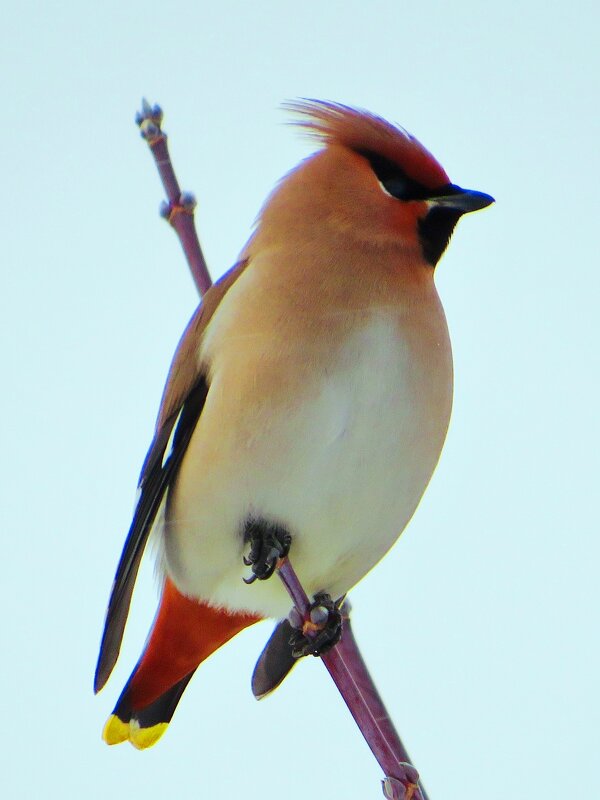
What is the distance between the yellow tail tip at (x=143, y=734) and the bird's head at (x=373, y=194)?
1327 mm

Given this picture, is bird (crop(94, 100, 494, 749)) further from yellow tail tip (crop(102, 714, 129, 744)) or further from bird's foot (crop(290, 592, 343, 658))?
yellow tail tip (crop(102, 714, 129, 744))

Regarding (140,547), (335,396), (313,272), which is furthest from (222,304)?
(140,547)

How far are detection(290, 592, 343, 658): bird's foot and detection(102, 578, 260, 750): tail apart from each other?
19 cm

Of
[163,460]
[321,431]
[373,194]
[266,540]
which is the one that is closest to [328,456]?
[321,431]

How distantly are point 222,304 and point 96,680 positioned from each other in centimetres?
93

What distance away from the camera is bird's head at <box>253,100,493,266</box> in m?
2.74

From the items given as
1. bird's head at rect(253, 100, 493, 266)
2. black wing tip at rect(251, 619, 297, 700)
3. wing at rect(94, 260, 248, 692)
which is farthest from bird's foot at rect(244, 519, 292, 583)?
bird's head at rect(253, 100, 493, 266)

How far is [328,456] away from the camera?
247 centimetres

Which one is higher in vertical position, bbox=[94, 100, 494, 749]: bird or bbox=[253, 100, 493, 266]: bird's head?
bbox=[253, 100, 493, 266]: bird's head

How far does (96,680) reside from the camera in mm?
2818

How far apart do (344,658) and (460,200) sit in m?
1.07

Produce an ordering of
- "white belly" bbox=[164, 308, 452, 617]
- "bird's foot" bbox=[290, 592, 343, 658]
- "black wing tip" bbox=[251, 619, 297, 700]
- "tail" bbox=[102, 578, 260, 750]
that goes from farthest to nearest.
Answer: "black wing tip" bbox=[251, 619, 297, 700], "tail" bbox=[102, 578, 260, 750], "white belly" bbox=[164, 308, 452, 617], "bird's foot" bbox=[290, 592, 343, 658]

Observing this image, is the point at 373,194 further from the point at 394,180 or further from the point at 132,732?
the point at 132,732

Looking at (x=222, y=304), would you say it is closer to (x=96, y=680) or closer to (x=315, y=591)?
(x=315, y=591)
